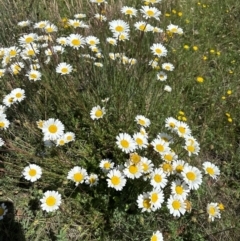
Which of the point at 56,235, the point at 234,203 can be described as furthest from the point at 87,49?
the point at 234,203

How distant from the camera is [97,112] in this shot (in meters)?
2.53

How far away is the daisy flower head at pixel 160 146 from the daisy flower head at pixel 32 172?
31.6 inches

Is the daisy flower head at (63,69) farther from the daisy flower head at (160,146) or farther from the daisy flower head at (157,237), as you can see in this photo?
the daisy flower head at (157,237)

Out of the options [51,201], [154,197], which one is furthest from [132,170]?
[51,201]

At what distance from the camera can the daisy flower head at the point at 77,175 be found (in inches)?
87.6

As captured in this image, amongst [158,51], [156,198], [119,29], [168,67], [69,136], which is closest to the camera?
[156,198]

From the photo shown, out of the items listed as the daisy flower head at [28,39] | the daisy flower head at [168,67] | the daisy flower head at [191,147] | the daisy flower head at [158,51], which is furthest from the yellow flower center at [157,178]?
the daisy flower head at [28,39]

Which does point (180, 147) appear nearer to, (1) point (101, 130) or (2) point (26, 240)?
(1) point (101, 130)

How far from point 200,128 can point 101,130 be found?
1.01 meters

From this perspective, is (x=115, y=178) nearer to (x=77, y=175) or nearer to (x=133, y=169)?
(x=133, y=169)

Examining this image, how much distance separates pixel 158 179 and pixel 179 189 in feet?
0.49

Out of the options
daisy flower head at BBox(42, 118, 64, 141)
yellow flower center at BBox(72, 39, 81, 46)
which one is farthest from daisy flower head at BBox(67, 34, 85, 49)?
daisy flower head at BBox(42, 118, 64, 141)

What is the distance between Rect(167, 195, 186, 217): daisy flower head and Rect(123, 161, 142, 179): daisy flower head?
0.82 feet

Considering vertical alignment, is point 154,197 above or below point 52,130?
below
